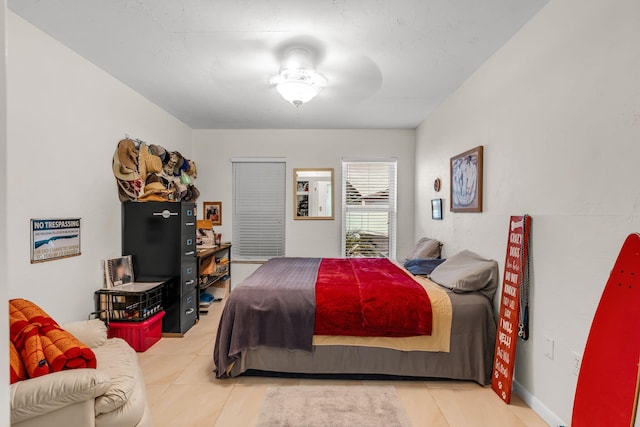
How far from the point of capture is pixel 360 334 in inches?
96.1

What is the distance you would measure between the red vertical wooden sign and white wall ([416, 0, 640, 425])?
0.08 metres

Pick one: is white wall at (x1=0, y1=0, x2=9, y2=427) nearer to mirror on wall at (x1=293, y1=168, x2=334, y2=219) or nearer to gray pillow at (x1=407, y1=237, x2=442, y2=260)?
gray pillow at (x1=407, y1=237, x2=442, y2=260)

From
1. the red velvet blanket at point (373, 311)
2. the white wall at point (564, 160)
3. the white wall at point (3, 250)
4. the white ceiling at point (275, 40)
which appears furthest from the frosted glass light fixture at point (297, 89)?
the white wall at point (3, 250)

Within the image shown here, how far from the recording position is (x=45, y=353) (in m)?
1.56

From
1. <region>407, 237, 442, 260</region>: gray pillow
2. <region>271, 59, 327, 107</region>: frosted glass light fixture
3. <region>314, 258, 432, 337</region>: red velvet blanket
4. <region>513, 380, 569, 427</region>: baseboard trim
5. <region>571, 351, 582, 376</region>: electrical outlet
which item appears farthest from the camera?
<region>407, 237, 442, 260</region>: gray pillow

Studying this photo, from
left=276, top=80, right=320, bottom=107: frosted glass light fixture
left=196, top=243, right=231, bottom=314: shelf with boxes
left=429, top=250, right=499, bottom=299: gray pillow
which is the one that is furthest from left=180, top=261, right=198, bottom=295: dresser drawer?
left=429, top=250, right=499, bottom=299: gray pillow

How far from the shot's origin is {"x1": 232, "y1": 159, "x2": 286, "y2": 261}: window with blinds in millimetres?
5031

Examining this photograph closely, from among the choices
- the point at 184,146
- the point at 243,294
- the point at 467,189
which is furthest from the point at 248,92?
the point at 467,189

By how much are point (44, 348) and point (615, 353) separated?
2.60 meters

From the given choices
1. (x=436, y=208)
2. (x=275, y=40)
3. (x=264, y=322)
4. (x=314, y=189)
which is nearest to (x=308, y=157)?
(x=314, y=189)

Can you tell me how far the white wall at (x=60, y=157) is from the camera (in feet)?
6.97

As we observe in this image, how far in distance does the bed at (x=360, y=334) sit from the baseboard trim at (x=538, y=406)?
8.4 inches

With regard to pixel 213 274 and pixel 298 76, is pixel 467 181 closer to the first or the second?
pixel 298 76

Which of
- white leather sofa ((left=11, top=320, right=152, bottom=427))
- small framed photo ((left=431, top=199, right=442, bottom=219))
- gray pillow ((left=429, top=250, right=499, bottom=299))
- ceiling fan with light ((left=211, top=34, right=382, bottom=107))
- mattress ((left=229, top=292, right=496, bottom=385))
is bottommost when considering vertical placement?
mattress ((left=229, top=292, right=496, bottom=385))
